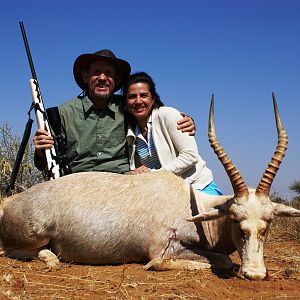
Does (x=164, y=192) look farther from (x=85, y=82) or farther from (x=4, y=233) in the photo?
(x=85, y=82)

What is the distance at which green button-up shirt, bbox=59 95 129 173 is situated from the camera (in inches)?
284

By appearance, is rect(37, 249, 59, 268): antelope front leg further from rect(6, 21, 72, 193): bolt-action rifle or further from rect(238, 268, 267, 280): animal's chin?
rect(238, 268, 267, 280): animal's chin

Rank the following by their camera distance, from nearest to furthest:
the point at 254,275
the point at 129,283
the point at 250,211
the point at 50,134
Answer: the point at 129,283 < the point at 254,275 < the point at 250,211 < the point at 50,134

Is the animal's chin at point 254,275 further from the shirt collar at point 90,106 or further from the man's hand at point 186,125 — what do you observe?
the shirt collar at point 90,106

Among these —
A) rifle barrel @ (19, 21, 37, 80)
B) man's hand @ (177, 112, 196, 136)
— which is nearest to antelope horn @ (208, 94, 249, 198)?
man's hand @ (177, 112, 196, 136)

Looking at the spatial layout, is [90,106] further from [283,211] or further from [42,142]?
[283,211]

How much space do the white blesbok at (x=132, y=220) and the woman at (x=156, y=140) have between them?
76 centimetres

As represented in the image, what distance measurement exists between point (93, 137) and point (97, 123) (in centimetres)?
22

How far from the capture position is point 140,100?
6.81 m

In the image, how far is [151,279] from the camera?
Answer: 181 inches

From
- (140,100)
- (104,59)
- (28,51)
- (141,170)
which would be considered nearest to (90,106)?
(104,59)

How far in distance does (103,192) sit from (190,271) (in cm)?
134

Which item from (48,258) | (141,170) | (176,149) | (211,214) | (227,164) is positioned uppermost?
(176,149)

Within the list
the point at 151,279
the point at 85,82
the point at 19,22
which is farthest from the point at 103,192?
the point at 19,22
